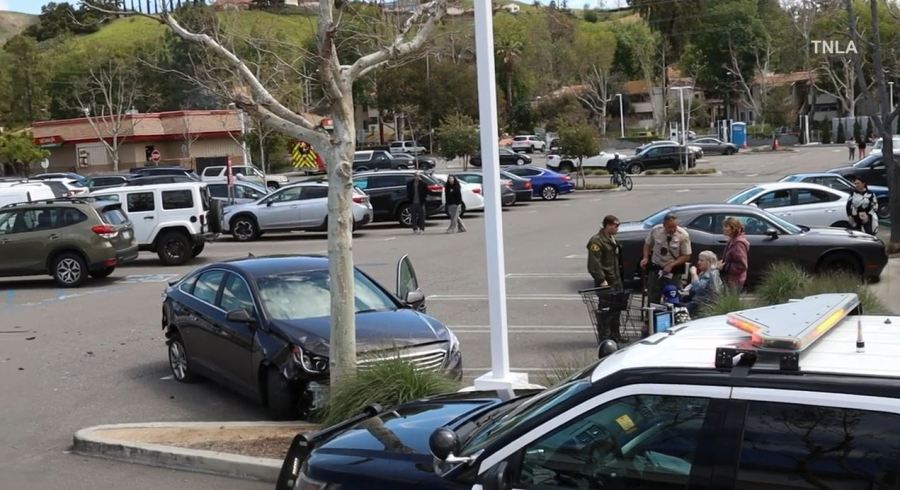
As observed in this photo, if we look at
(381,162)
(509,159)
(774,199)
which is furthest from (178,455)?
(509,159)

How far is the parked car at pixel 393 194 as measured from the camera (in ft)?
105

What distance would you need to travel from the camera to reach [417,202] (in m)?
29.9

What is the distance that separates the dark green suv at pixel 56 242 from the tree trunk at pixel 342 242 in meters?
13.8

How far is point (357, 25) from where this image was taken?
1138 centimetres

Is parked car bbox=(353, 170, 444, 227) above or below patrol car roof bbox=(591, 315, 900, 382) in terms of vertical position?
below

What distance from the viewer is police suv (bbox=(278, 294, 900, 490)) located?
3.79m

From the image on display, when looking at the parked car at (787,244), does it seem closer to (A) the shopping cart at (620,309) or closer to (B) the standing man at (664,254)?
(B) the standing man at (664,254)

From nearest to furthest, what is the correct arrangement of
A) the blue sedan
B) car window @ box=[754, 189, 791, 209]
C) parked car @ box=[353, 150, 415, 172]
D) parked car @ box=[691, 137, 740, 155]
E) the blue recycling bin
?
1. car window @ box=[754, 189, 791, 209]
2. the blue sedan
3. parked car @ box=[353, 150, 415, 172]
4. parked car @ box=[691, 137, 740, 155]
5. the blue recycling bin

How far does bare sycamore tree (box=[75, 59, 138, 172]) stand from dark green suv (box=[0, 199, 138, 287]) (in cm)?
4669

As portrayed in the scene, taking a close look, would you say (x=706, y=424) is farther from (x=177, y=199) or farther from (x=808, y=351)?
(x=177, y=199)

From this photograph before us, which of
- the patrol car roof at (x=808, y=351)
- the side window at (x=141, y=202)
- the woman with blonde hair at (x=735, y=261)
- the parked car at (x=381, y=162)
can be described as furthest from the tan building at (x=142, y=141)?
the patrol car roof at (x=808, y=351)

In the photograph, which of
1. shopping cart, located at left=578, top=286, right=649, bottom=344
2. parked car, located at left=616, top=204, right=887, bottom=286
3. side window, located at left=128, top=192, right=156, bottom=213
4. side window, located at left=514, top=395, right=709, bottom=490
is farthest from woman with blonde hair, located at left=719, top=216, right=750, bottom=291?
side window, located at left=128, top=192, right=156, bottom=213

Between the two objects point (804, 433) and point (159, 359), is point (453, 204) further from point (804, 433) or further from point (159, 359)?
point (804, 433)

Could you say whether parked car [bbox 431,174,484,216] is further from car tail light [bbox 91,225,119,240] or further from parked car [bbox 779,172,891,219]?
car tail light [bbox 91,225,119,240]
